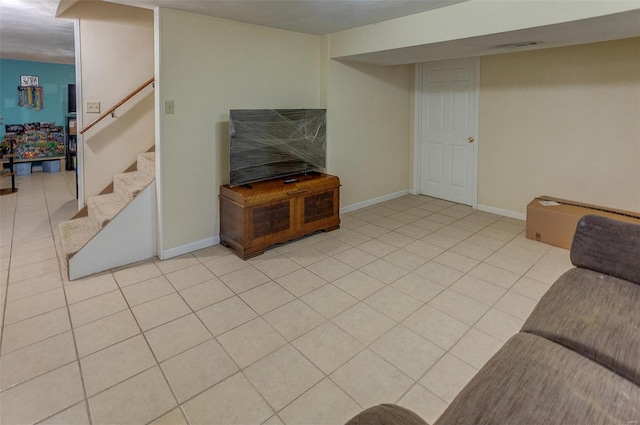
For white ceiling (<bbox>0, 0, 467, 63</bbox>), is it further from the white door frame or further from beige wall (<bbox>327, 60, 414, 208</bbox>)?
the white door frame

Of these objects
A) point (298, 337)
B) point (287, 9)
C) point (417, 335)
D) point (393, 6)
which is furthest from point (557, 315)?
point (287, 9)

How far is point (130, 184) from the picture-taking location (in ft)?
12.5

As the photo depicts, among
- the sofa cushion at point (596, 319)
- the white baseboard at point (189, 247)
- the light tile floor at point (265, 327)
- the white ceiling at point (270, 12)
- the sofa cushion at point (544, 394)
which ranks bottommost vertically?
the light tile floor at point (265, 327)

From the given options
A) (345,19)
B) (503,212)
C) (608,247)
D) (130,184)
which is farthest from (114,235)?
(503,212)

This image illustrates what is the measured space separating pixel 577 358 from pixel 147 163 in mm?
4020

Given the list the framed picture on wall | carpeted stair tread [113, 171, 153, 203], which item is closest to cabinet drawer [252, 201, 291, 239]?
carpeted stair tread [113, 171, 153, 203]

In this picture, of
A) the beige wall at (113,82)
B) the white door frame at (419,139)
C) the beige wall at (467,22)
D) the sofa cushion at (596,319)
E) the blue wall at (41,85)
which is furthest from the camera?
the blue wall at (41,85)

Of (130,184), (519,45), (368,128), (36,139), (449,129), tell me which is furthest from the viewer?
(36,139)

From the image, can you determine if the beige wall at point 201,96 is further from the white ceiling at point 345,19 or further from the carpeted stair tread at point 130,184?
the carpeted stair tread at point 130,184

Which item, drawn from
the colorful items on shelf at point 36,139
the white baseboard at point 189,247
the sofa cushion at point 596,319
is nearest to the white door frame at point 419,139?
the sofa cushion at point 596,319

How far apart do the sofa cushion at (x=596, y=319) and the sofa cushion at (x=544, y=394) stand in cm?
12

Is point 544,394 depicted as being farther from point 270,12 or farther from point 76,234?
point 76,234

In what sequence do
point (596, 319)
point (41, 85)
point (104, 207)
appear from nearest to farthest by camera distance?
point (596, 319), point (104, 207), point (41, 85)

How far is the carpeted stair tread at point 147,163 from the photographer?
3.83 m
